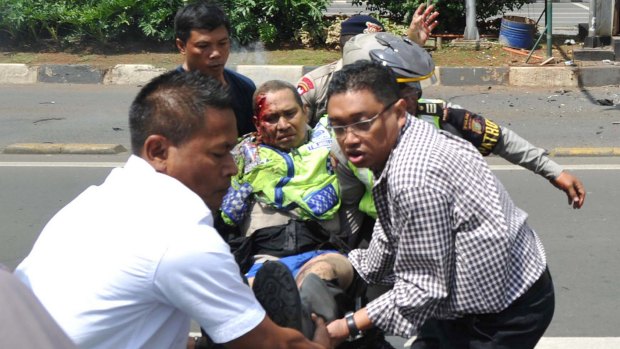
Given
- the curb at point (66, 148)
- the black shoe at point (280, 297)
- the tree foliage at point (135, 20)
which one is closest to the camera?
the black shoe at point (280, 297)

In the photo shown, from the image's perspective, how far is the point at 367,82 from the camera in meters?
2.89

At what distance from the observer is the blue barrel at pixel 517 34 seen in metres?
12.3

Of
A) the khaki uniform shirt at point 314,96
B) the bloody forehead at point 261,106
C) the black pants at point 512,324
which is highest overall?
the bloody forehead at point 261,106

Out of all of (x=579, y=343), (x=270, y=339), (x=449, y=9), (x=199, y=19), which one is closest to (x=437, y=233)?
(x=270, y=339)

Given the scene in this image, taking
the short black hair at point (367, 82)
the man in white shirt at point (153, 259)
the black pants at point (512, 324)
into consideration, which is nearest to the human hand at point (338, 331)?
the black pants at point (512, 324)

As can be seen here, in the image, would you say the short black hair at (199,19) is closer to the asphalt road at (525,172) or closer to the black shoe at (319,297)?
the black shoe at (319,297)

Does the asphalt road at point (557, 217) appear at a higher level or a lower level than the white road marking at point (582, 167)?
higher

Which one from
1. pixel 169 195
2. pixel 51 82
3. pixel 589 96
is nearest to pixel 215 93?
pixel 169 195

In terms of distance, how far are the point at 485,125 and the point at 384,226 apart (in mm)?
881

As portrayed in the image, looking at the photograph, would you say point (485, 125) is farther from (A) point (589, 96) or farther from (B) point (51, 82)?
(B) point (51, 82)

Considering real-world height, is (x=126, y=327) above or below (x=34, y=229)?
above

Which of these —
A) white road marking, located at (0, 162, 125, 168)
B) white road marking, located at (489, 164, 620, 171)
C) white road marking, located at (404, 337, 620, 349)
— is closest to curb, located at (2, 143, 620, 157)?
white road marking, located at (0, 162, 125, 168)

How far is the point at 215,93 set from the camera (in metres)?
2.47

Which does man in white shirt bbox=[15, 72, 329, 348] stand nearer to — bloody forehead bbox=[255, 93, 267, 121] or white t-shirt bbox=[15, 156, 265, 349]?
white t-shirt bbox=[15, 156, 265, 349]
